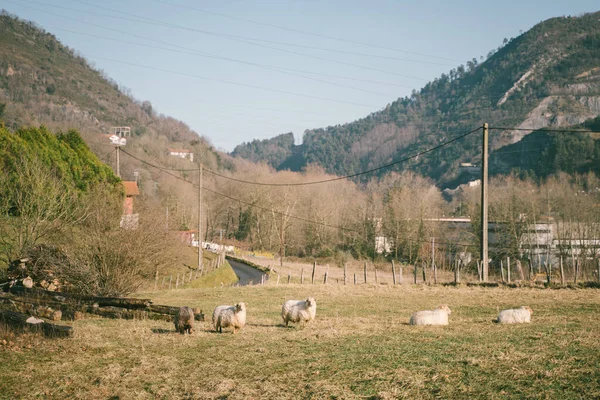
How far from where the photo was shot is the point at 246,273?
68.1 m

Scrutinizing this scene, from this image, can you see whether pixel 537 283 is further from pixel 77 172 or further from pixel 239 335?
pixel 77 172

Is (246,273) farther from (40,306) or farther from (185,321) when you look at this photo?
(185,321)

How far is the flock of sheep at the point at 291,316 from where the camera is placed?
16.3 metres

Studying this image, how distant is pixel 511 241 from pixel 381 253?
26.6 metres

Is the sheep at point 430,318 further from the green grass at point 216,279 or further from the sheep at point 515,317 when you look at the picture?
the green grass at point 216,279

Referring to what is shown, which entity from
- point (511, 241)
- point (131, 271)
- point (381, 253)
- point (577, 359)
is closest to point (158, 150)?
point (381, 253)

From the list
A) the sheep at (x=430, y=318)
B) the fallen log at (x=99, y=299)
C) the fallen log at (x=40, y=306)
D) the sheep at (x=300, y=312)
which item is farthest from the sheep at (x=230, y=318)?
the fallen log at (x=40, y=306)

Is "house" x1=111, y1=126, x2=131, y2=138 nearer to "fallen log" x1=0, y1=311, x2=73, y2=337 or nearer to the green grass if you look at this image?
the green grass

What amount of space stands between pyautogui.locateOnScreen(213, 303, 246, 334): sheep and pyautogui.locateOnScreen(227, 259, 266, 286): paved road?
38.9 m

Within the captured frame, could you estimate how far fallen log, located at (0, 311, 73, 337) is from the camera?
1493cm

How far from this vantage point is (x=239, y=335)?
625 inches

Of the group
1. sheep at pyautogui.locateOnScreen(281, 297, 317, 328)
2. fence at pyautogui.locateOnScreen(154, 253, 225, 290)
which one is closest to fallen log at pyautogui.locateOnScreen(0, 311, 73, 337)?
sheep at pyautogui.locateOnScreen(281, 297, 317, 328)

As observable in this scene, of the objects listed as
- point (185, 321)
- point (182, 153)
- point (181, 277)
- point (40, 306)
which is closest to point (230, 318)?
point (185, 321)

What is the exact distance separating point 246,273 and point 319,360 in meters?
56.9
